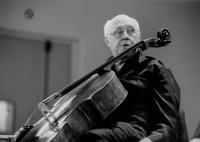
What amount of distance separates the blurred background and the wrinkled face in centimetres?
175

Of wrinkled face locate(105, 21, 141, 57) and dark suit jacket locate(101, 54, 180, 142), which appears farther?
wrinkled face locate(105, 21, 141, 57)

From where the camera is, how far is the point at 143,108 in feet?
5.78

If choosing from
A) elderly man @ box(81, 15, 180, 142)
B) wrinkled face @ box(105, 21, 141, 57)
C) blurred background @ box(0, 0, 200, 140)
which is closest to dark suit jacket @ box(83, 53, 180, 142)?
elderly man @ box(81, 15, 180, 142)

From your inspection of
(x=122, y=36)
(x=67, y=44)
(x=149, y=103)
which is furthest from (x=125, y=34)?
(x=67, y=44)

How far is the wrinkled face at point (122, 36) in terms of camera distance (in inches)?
80.7

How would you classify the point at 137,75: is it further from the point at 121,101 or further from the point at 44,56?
the point at 44,56

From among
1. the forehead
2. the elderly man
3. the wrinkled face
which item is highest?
the forehead

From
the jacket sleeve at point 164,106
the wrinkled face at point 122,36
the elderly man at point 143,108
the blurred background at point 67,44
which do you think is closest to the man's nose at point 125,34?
the wrinkled face at point 122,36

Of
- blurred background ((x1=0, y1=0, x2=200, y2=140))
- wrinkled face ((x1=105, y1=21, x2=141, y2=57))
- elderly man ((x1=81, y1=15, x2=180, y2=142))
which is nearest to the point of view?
elderly man ((x1=81, y1=15, x2=180, y2=142))

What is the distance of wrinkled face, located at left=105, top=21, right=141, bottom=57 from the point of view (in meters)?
2.05

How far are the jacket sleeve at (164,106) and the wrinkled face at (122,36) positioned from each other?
0.28 m

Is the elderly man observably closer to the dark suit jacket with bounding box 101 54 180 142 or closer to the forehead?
the dark suit jacket with bounding box 101 54 180 142

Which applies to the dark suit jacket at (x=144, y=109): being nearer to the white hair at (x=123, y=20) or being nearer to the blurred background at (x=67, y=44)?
the white hair at (x=123, y=20)

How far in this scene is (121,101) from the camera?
167 centimetres
